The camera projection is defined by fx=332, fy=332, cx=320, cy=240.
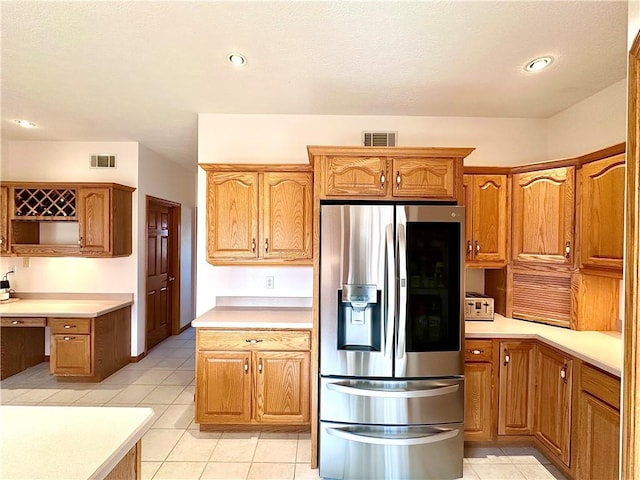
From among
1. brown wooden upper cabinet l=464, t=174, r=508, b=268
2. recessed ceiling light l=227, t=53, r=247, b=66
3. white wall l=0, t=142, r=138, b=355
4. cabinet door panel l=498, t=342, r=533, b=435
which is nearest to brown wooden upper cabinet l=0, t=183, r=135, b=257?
white wall l=0, t=142, r=138, b=355

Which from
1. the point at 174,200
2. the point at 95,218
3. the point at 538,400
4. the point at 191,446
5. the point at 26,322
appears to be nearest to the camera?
the point at 538,400

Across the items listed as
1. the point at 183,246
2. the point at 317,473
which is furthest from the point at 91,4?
the point at 183,246

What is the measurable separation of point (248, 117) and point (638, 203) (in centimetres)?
280

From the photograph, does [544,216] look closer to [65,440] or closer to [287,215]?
[287,215]

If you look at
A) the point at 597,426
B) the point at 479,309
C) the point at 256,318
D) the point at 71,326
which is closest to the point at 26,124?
the point at 71,326

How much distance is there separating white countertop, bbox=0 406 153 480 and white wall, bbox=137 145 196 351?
3.26 meters

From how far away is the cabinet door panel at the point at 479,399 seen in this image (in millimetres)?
2379

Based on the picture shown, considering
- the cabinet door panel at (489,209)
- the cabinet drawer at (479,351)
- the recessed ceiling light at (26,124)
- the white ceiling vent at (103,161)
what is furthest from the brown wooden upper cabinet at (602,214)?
the recessed ceiling light at (26,124)

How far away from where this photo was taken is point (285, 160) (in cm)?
304

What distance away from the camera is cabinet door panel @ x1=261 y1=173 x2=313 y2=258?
8.84 feet

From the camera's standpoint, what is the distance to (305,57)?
207cm

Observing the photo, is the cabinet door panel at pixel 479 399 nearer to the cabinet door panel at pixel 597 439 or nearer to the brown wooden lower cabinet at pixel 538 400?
the brown wooden lower cabinet at pixel 538 400

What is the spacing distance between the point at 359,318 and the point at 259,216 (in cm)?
116

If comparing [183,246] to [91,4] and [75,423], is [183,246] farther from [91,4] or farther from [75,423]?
[75,423]
